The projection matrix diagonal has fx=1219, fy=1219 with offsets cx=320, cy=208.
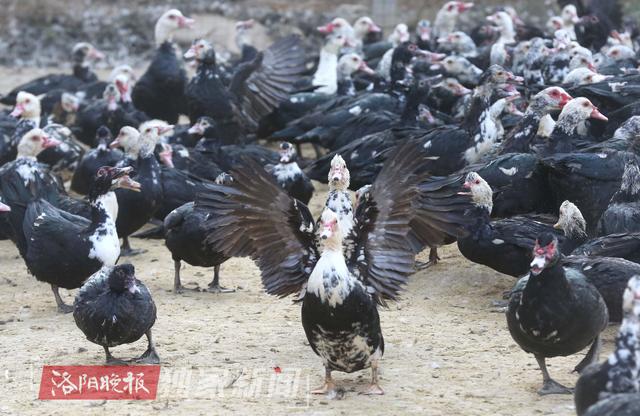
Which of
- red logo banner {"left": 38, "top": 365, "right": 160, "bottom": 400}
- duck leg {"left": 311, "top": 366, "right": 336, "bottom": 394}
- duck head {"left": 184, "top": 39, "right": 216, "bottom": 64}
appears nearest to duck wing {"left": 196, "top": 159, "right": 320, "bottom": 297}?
duck leg {"left": 311, "top": 366, "right": 336, "bottom": 394}

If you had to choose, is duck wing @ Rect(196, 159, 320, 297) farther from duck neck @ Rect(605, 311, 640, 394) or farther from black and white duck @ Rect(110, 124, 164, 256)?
black and white duck @ Rect(110, 124, 164, 256)

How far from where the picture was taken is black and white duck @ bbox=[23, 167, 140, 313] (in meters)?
8.52

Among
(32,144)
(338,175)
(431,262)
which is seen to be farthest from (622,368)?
(32,144)

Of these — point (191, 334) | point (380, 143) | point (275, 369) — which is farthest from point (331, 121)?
Result: point (275, 369)

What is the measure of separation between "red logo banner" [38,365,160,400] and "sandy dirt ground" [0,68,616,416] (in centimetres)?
8

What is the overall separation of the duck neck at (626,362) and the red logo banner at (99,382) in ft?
8.40

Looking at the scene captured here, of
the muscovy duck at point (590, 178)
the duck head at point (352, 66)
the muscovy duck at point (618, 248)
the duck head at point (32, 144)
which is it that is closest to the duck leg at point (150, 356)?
the muscovy duck at point (618, 248)

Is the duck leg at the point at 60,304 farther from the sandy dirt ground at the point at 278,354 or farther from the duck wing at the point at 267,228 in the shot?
the duck wing at the point at 267,228

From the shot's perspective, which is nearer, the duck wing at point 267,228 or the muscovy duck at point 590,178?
the duck wing at point 267,228

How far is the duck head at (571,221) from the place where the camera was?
8.24m

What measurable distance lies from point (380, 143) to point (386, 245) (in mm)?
3360

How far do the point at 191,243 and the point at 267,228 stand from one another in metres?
1.87

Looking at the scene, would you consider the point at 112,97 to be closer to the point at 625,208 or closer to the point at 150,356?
the point at 150,356

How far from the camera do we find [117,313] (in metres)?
7.11
